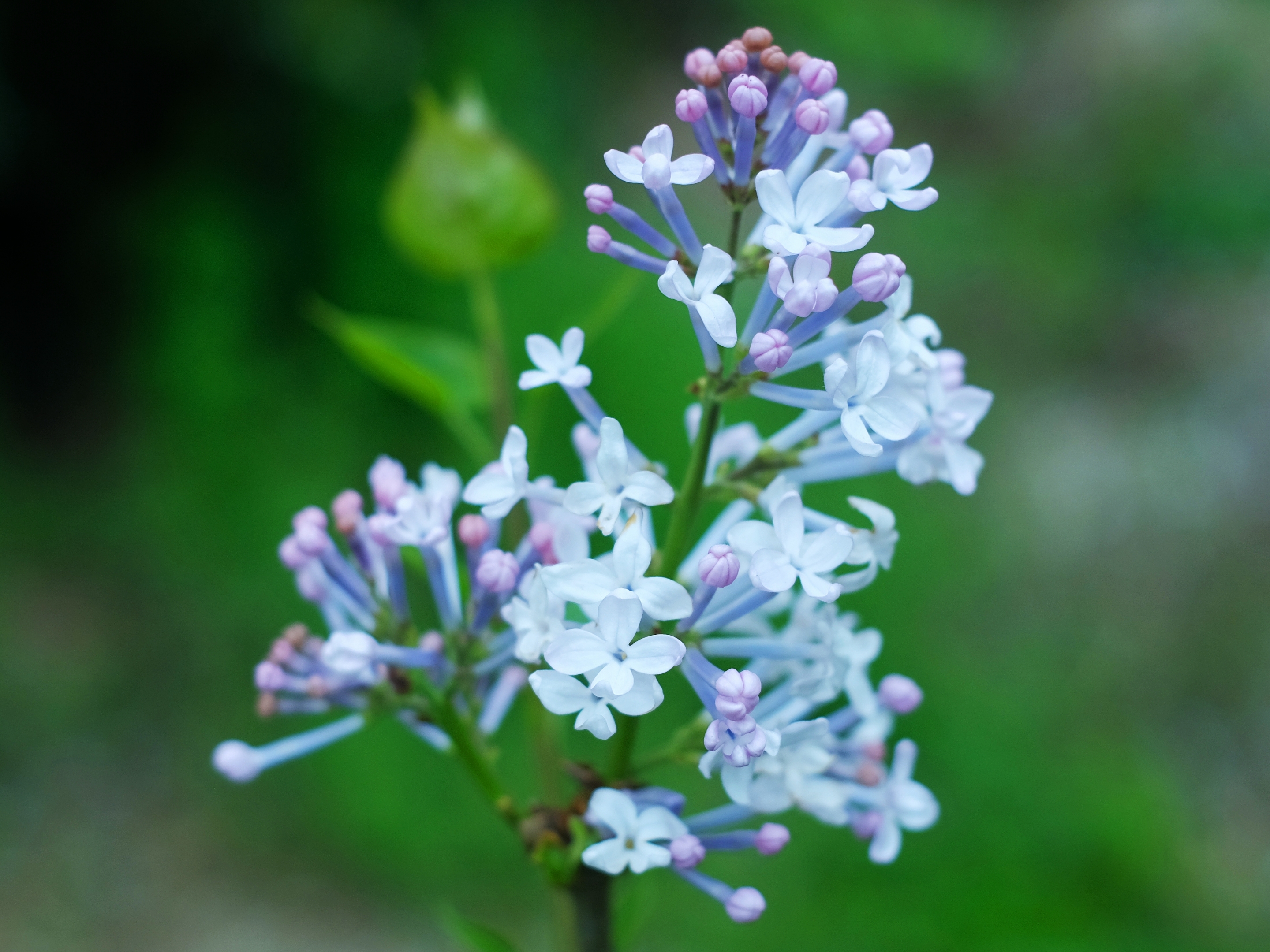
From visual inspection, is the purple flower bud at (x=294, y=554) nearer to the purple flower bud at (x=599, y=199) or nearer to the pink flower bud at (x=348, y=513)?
the pink flower bud at (x=348, y=513)

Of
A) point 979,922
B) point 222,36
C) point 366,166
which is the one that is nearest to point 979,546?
point 979,922

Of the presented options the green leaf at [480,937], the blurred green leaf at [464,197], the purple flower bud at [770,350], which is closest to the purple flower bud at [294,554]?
the green leaf at [480,937]

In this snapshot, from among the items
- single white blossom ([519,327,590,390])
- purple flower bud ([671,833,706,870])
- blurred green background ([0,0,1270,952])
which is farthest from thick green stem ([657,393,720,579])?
blurred green background ([0,0,1270,952])

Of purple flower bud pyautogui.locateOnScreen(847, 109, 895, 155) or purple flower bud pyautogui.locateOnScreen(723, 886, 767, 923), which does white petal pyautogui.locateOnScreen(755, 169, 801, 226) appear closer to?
purple flower bud pyautogui.locateOnScreen(847, 109, 895, 155)

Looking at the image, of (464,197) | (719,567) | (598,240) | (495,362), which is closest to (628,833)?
(719,567)

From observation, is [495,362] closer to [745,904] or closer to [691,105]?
[691,105]

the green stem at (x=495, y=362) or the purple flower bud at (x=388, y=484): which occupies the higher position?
the green stem at (x=495, y=362)

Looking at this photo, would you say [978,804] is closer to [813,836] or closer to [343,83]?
[813,836]
